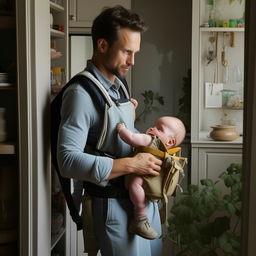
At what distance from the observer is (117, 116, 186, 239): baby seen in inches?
62.4

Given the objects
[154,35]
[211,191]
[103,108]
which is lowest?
[211,191]

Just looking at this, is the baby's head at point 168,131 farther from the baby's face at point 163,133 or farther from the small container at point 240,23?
the small container at point 240,23

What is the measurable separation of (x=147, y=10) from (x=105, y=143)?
2.16 meters

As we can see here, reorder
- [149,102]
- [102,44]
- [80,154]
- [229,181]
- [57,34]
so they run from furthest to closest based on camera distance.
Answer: [149,102] < [229,181] < [57,34] < [102,44] < [80,154]

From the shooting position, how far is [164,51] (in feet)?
11.7

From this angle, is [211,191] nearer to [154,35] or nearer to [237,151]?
[237,151]

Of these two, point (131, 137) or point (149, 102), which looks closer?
point (131, 137)

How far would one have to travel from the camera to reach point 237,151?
117 inches

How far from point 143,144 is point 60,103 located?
1.14ft

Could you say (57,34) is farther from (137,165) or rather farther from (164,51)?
(164,51)

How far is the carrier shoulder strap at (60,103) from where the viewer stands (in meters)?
1.58

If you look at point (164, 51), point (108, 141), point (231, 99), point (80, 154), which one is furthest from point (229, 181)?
point (164, 51)

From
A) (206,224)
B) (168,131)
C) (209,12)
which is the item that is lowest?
(206,224)

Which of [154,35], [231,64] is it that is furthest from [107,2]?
[231,64]
